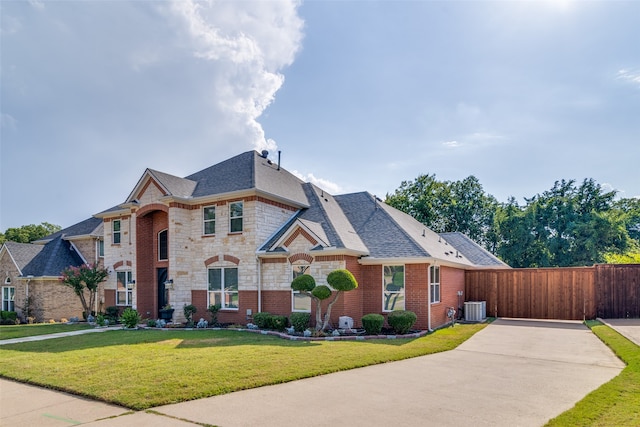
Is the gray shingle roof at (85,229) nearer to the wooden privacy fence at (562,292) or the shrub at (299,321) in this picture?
the shrub at (299,321)

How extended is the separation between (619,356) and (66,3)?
1898cm

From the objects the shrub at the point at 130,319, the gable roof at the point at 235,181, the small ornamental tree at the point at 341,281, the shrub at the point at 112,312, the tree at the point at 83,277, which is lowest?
the shrub at the point at 112,312

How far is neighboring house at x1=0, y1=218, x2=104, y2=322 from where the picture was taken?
79.2 ft

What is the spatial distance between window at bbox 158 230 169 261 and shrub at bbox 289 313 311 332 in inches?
337

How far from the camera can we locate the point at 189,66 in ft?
50.0

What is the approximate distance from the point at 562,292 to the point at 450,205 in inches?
901

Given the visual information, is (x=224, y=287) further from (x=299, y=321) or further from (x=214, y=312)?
(x=299, y=321)

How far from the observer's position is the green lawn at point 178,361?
23.3 feet

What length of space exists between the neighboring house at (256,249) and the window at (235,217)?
0.15 feet

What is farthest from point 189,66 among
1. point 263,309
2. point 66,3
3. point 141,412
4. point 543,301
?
point 543,301

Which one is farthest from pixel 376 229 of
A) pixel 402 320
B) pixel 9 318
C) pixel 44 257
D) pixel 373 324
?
pixel 9 318

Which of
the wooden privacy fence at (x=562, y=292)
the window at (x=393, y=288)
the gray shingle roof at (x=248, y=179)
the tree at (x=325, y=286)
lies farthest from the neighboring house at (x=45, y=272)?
the wooden privacy fence at (x=562, y=292)

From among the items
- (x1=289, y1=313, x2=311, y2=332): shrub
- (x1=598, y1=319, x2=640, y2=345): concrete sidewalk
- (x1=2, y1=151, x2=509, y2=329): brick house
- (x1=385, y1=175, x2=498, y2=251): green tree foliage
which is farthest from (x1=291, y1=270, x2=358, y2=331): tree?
(x1=385, y1=175, x2=498, y2=251): green tree foliage

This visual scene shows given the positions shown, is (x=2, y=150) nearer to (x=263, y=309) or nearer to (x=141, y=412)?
(x=263, y=309)
